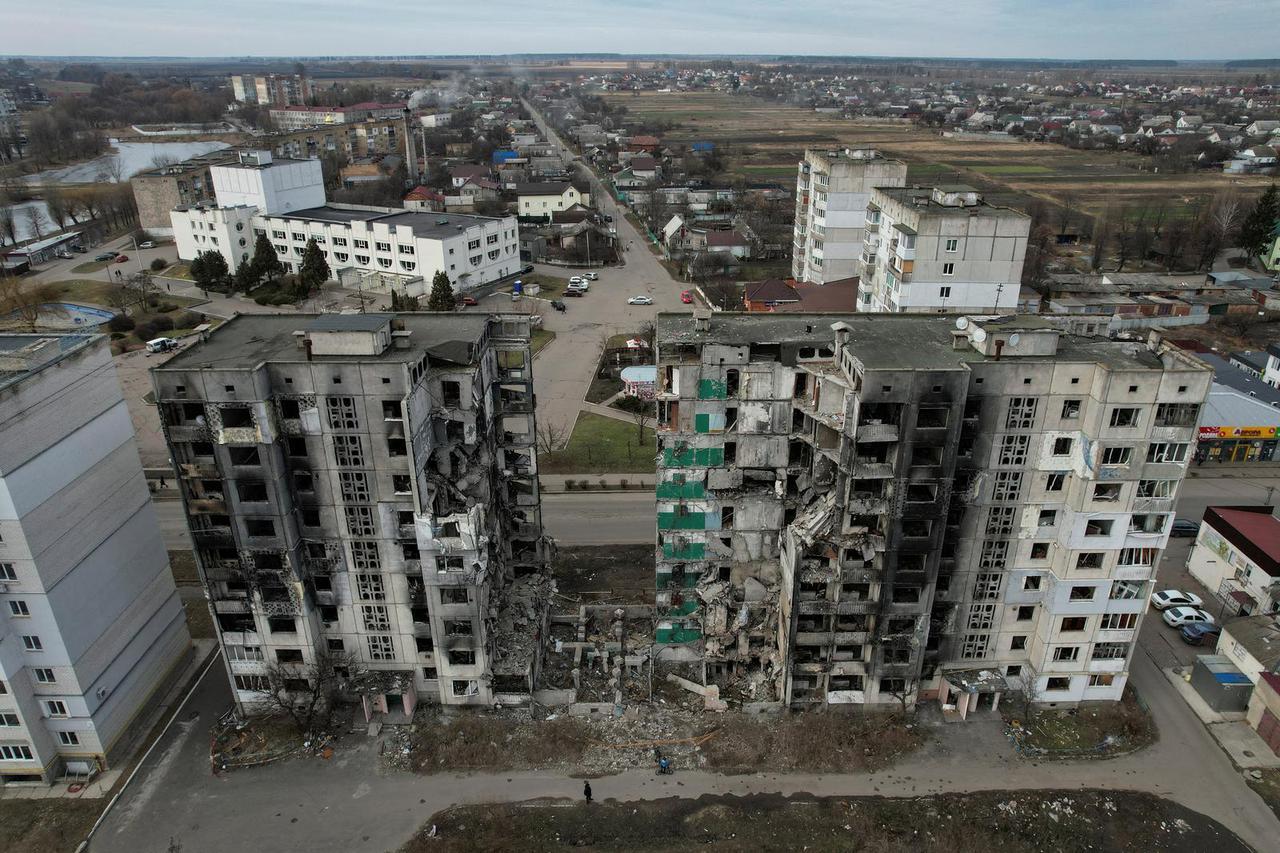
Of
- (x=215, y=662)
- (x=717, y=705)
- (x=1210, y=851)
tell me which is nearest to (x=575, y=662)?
(x=717, y=705)

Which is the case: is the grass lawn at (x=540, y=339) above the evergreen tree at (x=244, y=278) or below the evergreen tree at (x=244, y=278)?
below

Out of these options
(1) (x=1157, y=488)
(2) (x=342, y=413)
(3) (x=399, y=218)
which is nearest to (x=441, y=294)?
(3) (x=399, y=218)

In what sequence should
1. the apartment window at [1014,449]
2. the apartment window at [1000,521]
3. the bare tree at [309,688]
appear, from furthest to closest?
the bare tree at [309,688], the apartment window at [1000,521], the apartment window at [1014,449]

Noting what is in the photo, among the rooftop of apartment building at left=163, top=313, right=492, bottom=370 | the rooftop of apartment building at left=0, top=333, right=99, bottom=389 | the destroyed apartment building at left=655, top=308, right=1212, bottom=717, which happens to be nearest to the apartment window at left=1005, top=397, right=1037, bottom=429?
the destroyed apartment building at left=655, top=308, right=1212, bottom=717

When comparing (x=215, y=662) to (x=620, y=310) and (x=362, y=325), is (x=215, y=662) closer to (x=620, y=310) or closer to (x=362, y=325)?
(x=362, y=325)

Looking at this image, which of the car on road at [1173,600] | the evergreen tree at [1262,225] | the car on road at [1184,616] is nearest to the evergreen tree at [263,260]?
the car on road at [1173,600]

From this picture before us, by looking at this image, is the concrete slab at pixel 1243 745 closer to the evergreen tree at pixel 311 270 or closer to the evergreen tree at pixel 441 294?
the evergreen tree at pixel 441 294
